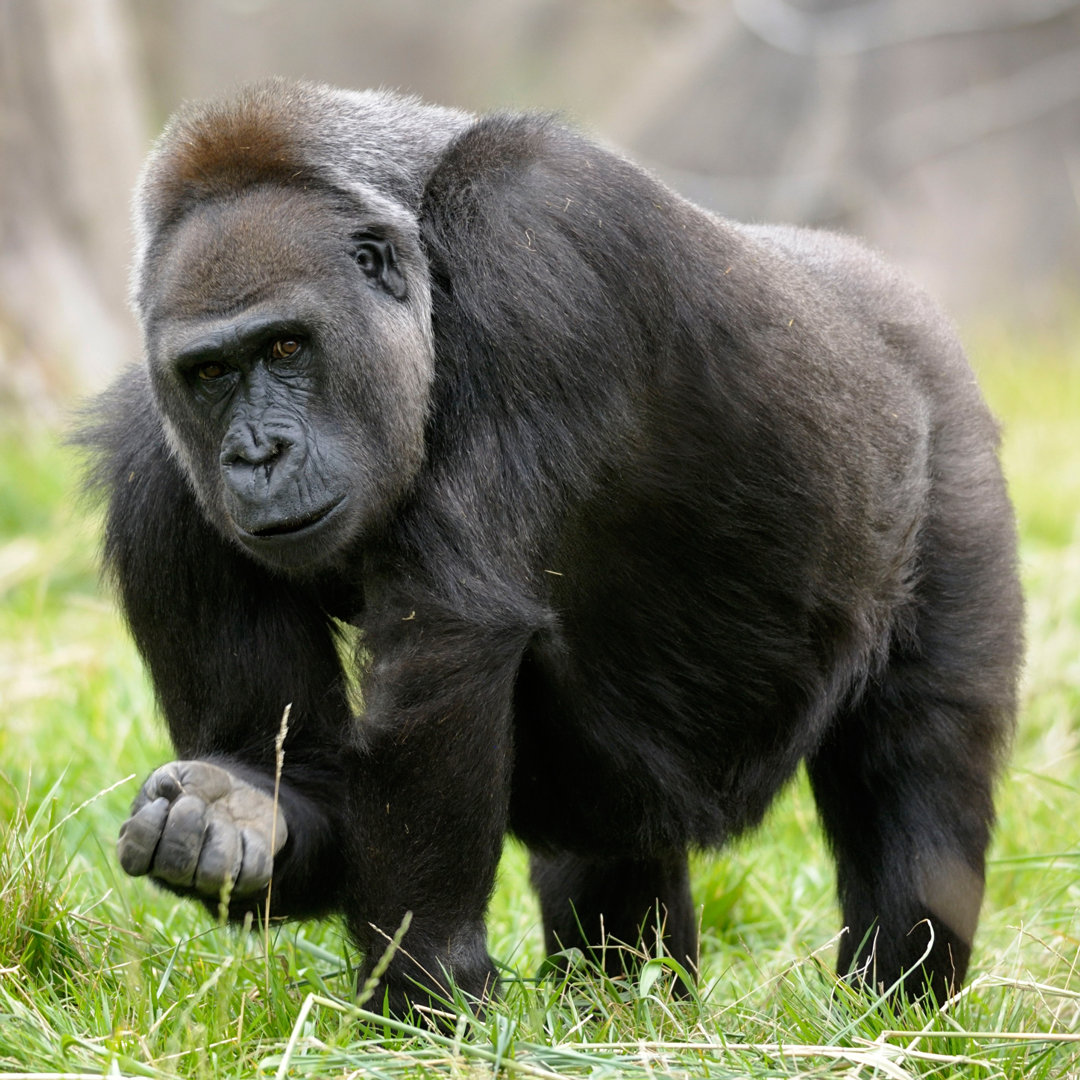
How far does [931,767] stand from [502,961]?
52.0 inches

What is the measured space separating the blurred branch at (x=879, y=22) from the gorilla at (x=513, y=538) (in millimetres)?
11661

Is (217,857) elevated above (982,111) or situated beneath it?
situated beneath

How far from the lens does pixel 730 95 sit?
1570 cm

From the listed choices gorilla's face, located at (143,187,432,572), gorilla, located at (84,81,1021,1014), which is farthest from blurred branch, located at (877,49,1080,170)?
gorilla's face, located at (143,187,432,572)

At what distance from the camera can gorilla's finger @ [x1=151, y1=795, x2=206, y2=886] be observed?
2.96m

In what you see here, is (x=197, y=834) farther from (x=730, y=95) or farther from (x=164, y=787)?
(x=730, y=95)

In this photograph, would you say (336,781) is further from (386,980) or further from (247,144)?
(247,144)

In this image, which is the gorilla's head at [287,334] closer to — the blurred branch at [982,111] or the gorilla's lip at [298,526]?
the gorilla's lip at [298,526]

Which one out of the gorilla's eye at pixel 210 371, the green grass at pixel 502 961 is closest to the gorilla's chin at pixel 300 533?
the gorilla's eye at pixel 210 371

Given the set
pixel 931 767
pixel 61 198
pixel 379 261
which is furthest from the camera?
pixel 61 198

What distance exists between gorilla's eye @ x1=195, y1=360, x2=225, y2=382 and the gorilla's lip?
39cm

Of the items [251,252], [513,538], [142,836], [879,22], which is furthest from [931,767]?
[879,22]

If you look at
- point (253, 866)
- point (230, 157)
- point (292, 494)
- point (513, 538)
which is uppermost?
point (230, 157)

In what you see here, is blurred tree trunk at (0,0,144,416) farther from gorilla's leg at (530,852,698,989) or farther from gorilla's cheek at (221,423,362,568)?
gorilla's cheek at (221,423,362,568)
